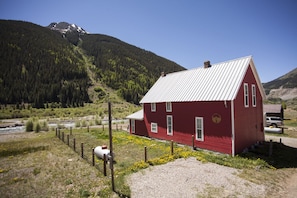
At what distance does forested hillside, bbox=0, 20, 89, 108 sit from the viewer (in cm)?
8560

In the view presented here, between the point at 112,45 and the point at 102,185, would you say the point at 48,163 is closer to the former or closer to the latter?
the point at 102,185

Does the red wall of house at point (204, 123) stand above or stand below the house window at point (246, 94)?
below

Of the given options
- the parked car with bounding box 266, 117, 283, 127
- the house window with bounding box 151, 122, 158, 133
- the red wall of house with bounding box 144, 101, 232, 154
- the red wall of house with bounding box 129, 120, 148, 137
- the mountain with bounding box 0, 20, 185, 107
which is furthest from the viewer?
the mountain with bounding box 0, 20, 185, 107

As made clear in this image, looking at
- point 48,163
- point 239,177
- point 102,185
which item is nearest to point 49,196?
point 102,185

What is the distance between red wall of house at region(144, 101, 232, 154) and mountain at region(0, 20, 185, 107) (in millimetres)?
74704

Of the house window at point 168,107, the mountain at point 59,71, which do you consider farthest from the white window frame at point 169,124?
the mountain at point 59,71

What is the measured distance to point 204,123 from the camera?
15.0 meters

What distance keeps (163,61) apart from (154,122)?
543 ft

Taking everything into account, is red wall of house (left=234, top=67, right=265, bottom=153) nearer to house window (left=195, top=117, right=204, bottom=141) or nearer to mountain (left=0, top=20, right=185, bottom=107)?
house window (left=195, top=117, right=204, bottom=141)

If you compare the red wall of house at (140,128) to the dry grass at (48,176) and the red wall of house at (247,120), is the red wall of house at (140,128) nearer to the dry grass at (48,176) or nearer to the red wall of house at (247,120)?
the dry grass at (48,176)

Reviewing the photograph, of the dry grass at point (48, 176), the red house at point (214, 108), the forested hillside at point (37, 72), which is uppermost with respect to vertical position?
the forested hillside at point (37, 72)

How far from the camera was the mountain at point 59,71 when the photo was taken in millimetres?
88812

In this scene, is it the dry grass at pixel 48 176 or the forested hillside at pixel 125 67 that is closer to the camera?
the dry grass at pixel 48 176

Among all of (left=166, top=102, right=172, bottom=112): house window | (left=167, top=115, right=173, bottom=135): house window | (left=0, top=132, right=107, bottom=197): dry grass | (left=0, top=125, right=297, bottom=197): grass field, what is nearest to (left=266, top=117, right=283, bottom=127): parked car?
(left=0, top=125, right=297, bottom=197): grass field
